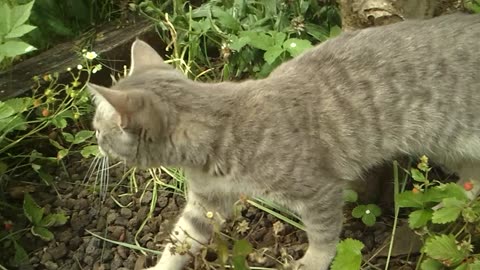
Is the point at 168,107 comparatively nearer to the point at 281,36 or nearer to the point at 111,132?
the point at 111,132

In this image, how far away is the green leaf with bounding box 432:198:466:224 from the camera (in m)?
2.04

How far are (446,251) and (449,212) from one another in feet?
0.36

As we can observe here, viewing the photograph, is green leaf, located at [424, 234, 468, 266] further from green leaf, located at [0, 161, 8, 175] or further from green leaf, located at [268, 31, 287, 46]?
green leaf, located at [0, 161, 8, 175]

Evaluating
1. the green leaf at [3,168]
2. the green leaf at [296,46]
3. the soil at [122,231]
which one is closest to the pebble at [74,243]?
the soil at [122,231]

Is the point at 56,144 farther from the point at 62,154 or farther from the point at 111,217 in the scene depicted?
the point at 111,217

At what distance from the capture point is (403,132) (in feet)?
7.54

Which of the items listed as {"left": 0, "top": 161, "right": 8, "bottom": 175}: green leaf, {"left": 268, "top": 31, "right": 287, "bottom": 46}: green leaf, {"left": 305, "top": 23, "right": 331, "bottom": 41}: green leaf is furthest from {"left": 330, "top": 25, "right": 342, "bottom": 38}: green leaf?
{"left": 0, "top": 161, "right": 8, "bottom": 175}: green leaf

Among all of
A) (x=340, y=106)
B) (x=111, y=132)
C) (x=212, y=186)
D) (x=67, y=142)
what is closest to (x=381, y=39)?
(x=340, y=106)

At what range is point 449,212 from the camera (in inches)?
80.7

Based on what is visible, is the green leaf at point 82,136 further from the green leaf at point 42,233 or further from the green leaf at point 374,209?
the green leaf at point 374,209

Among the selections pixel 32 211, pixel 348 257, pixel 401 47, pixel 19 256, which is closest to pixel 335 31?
pixel 401 47

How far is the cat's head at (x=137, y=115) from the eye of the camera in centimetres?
200

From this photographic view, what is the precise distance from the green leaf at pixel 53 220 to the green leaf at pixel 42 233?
2 centimetres

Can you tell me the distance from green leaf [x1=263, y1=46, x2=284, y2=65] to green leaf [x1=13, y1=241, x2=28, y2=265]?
3.66 feet
